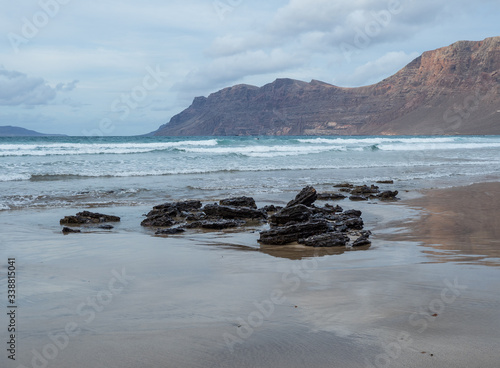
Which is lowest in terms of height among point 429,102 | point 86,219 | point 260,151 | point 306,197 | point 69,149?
point 86,219

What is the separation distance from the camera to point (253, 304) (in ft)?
12.1

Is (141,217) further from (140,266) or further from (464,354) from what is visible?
(464,354)

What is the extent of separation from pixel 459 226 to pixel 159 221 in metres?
5.51

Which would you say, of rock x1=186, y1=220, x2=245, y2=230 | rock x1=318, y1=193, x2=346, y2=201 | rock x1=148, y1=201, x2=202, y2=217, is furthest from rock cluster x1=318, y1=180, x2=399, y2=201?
rock x1=186, y1=220, x2=245, y2=230

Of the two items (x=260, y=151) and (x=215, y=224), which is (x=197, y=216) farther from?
(x=260, y=151)

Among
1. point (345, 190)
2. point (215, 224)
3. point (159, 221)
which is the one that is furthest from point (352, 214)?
point (345, 190)

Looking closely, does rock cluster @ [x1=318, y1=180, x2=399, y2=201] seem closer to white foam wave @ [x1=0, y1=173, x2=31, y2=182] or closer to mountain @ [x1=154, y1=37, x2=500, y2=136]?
white foam wave @ [x1=0, y1=173, x2=31, y2=182]

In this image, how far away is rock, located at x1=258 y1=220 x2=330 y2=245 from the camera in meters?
6.61

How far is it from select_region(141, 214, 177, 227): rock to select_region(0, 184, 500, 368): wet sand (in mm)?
1352

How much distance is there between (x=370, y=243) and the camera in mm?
6445

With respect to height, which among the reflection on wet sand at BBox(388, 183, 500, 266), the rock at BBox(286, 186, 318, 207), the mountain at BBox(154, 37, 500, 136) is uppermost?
→ the mountain at BBox(154, 37, 500, 136)

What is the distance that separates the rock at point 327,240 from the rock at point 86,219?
4.29m

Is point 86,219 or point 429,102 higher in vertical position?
point 429,102

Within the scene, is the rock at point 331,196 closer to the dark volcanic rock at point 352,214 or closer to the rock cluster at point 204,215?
the rock cluster at point 204,215
